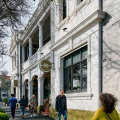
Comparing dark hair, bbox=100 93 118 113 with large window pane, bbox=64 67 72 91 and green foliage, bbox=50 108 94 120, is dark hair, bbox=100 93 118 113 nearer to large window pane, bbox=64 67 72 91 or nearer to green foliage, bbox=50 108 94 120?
green foliage, bbox=50 108 94 120

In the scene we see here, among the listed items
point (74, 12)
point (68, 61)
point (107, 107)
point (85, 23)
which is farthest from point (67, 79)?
point (107, 107)

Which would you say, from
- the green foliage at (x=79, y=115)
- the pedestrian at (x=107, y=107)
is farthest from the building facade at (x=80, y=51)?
the pedestrian at (x=107, y=107)

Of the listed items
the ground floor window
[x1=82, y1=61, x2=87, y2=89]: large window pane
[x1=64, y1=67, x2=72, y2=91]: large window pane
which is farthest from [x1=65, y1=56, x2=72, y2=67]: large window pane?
[x1=82, y1=61, x2=87, y2=89]: large window pane

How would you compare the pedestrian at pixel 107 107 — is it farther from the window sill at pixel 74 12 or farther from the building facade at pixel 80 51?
the window sill at pixel 74 12

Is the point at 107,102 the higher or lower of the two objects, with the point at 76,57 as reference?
lower

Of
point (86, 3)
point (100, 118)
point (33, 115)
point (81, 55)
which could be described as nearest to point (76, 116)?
point (81, 55)

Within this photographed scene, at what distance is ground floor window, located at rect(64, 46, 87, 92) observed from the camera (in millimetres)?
10594

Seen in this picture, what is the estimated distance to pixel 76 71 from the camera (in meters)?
11.5

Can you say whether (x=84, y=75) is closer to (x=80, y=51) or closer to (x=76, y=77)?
(x=76, y=77)

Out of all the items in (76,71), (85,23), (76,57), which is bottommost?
(76,71)

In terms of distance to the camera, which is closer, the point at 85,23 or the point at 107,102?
the point at 107,102

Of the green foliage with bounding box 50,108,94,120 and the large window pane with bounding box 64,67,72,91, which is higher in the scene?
the large window pane with bounding box 64,67,72,91

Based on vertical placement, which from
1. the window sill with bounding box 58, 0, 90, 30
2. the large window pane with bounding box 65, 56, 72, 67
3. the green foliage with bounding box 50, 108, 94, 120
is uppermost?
the window sill with bounding box 58, 0, 90, 30

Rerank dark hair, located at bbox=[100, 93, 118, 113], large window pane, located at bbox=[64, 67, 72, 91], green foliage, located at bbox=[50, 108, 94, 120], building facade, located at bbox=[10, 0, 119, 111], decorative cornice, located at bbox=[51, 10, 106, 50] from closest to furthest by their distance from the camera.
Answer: dark hair, located at bbox=[100, 93, 118, 113] < decorative cornice, located at bbox=[51, 10, 106, 50] < building facade, located at bbox=[10, 0, 119, 111] < green foliage, located at bbox=[50, 108, 94, 120] < large window pane, located at bbox=[64, 67, 72, 91]
